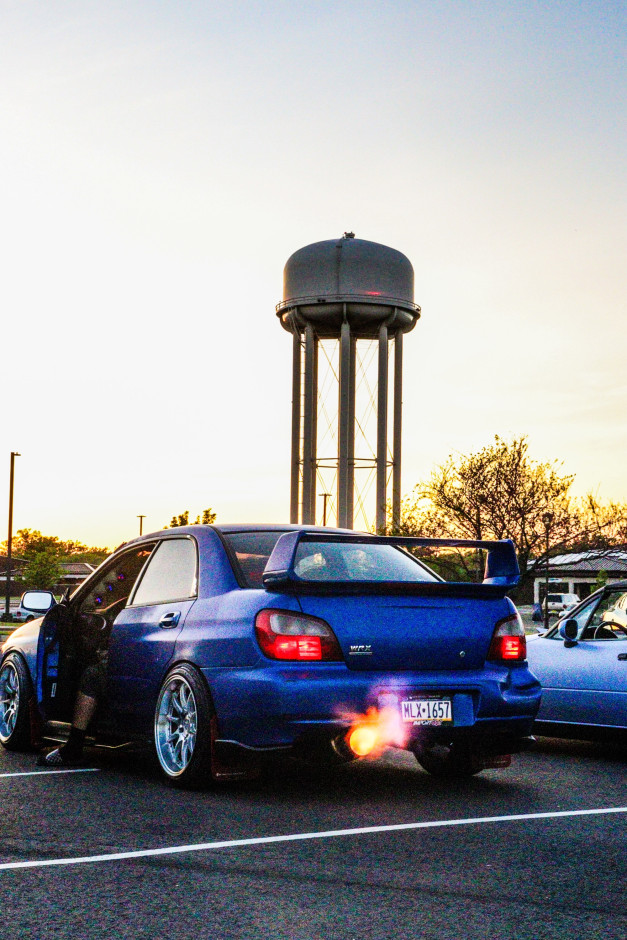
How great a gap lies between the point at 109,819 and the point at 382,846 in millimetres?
1443

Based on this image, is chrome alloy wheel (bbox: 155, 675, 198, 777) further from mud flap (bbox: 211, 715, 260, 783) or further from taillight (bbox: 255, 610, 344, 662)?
taillight (bbox: 255, 610, 344, 662)

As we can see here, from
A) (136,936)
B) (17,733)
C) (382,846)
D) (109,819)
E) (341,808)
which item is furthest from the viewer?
(17,733)

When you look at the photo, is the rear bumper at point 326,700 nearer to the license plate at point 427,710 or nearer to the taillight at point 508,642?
the license plate at point 427,710

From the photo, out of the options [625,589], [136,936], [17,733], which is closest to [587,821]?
[136,936]

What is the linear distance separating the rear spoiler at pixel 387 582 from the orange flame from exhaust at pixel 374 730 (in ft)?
2.27

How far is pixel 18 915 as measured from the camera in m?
4.07

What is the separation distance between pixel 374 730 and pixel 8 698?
354 cm

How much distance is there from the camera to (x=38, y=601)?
28.1 feet

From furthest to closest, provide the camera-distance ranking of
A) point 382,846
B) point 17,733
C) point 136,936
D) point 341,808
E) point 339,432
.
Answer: point 339,432 → point 17,733 → point 341,808 → point 382,846 → point 136,936

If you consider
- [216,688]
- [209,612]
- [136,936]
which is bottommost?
[136,936]

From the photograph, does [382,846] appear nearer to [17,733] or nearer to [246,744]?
[246,744]

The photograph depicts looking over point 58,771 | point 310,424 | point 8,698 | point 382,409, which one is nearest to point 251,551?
point 58,771

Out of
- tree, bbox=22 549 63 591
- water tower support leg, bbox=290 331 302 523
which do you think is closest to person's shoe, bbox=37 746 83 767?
water tower support leg, bbox=290 331 302 523

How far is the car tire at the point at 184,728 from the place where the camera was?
263 inches
